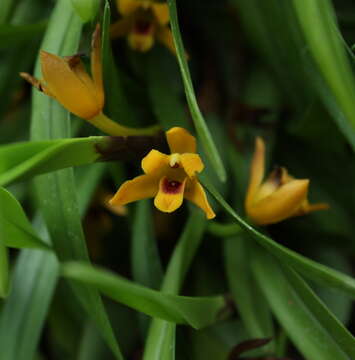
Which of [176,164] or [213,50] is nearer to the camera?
[176,164]

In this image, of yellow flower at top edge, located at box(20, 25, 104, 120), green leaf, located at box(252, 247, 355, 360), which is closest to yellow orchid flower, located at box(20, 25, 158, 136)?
yellow flower at top edge, located at box(20, 25, 104, 120)

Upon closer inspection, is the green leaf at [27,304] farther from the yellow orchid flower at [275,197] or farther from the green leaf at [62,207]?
the yellow orchid flower at [275,197]

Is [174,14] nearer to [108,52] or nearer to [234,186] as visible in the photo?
[108,52]

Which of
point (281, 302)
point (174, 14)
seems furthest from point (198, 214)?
point (174, 14)

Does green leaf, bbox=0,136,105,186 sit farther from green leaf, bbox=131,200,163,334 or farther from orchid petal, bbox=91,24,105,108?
green leaf, bbox=131,200,163,334

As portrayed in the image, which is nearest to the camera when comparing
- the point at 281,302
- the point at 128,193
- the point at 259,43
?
the point at 128,193
